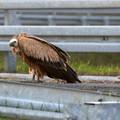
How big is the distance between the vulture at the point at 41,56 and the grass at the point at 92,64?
1.46m

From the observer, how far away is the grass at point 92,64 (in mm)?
10538

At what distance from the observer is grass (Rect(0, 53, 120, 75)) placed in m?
10.5

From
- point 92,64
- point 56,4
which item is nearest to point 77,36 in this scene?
point 56,4

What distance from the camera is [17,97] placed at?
597cm

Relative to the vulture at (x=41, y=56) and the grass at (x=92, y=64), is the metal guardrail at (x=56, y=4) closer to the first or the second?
the grass at (x=92, y=64)

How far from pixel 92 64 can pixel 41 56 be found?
9.18 ft

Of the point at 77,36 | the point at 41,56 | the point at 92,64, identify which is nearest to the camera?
the point at 41,56

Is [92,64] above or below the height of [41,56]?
below

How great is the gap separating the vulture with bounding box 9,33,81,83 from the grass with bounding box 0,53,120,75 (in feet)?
4.79

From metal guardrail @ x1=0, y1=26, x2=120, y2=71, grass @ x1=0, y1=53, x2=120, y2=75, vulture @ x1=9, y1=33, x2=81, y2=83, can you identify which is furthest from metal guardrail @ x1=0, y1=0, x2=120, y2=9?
vulture @ x1=9, y1=33, x2=81, y2=83

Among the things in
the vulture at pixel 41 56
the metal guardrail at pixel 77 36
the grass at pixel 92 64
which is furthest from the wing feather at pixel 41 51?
the grass at pixel 92 64

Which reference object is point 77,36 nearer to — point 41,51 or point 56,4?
point 56,4

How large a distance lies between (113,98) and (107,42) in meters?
4.64

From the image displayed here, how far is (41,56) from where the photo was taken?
8938 millimetres
